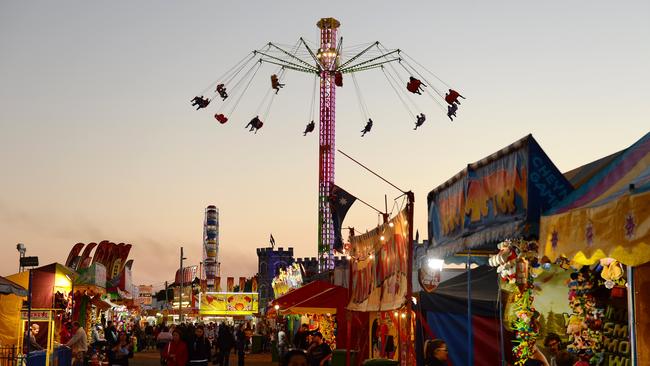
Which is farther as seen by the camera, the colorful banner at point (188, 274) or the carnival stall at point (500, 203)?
the colorful banner at point (188, 274)

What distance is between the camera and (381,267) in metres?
17.9

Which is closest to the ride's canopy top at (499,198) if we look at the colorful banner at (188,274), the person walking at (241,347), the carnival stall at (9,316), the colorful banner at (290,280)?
the carnival stall at (9,316)

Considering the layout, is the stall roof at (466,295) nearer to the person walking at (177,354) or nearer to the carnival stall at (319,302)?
the person walking at (177,354)

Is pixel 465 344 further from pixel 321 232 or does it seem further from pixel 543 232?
pixel 321 232

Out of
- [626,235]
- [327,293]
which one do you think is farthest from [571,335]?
[327,293]

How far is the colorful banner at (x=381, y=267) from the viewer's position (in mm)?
15531

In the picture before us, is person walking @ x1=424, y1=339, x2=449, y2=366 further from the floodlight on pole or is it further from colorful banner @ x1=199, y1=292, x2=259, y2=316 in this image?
colorful banner @ x1=199, y1=292, x2=259, y2=316

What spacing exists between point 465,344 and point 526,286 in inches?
288

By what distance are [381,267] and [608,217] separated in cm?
981

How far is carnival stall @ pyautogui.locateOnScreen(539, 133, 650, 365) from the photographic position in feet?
26.5

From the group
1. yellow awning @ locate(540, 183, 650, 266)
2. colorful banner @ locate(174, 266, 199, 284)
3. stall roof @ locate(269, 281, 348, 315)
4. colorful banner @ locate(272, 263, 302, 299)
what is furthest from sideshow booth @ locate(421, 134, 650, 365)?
colorful banner @ locate(174, 266, 199, 284)

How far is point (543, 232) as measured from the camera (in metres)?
9.77

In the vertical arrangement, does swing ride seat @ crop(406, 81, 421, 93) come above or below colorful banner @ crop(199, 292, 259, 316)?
above

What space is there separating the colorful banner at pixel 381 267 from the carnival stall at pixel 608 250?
4.00m
